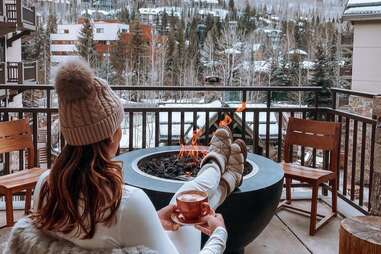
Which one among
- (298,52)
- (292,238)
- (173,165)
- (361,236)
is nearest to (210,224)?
(361,236)

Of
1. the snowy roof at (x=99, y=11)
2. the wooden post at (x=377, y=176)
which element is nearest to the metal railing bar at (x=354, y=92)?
the wooden post at (x=377, y=176)

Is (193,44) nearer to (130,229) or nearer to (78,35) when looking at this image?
(78,35)

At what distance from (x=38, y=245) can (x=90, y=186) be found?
20 cm

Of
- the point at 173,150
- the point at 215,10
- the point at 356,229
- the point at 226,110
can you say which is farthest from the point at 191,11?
the point at 356,229

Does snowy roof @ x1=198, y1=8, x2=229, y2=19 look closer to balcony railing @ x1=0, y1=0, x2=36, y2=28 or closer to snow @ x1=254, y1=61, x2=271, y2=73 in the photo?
snow @ x1=254, y1=61, x2=271, y2=73

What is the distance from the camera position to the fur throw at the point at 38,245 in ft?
3.34

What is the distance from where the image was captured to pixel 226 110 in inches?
146

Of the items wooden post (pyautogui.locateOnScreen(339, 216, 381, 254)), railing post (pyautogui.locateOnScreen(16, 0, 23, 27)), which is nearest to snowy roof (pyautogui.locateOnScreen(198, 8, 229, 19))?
railing post (pyautogui.locateOnScreen(16, 0, 23, 27))

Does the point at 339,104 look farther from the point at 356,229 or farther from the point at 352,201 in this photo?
the point at 356,229

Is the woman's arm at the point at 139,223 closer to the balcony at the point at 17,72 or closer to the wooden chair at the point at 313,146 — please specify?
the wooden chair at the point at 313,146

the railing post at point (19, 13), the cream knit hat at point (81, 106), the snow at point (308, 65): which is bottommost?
the cream knit hat at point (81, 106)

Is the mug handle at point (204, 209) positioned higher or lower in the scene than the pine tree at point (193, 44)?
lower

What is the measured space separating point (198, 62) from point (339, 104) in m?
2.69

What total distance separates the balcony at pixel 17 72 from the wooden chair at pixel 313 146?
5.00 meters
